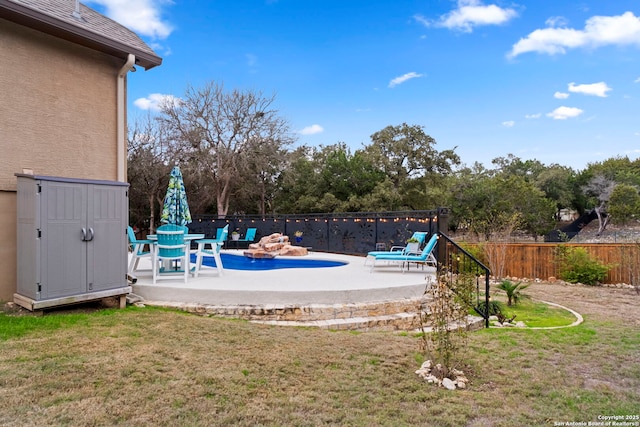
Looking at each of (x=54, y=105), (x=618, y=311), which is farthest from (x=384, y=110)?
(x=54, y=105)

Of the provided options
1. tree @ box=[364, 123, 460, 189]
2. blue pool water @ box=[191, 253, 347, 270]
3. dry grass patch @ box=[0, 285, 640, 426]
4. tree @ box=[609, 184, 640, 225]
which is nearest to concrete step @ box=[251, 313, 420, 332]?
dry grass patch @ box=[0, 285, 640, 426]

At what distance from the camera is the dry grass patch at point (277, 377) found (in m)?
2.71

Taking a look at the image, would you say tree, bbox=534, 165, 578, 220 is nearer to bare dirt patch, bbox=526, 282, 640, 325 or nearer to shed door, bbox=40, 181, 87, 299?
bare dirt patch, bbox=526, 282, 640, 325

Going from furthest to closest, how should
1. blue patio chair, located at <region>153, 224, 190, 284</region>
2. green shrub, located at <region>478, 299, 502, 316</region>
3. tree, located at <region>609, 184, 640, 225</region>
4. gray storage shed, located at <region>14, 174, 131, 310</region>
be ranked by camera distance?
tree, located at <region>609, 184, 640, 225</region>, green shrub, located at <region>478, 299, 502, 316</region>, blue patio chair, located at <region>153, 224, 190, 284</region>, gray storage shed, located at <region>14, 174, 131, 310</region>

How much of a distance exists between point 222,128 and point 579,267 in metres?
18.4

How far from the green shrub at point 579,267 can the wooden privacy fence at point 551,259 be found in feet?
0.76

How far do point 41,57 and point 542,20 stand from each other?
1606 cm

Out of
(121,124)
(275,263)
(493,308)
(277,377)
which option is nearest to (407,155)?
(275,263)

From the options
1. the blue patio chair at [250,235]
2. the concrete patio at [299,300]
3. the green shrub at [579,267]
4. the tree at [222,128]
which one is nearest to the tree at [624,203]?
the green shrub at [579,267]

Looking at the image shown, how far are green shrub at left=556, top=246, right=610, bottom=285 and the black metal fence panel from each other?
18.6 ft

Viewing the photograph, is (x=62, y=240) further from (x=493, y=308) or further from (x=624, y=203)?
(x=624, y=203)

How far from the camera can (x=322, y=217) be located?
14211 millimetres

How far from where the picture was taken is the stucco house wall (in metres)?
5.43

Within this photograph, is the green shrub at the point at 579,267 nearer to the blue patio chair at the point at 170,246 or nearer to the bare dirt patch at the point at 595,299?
the bare dirt patch at the point at 595,299
